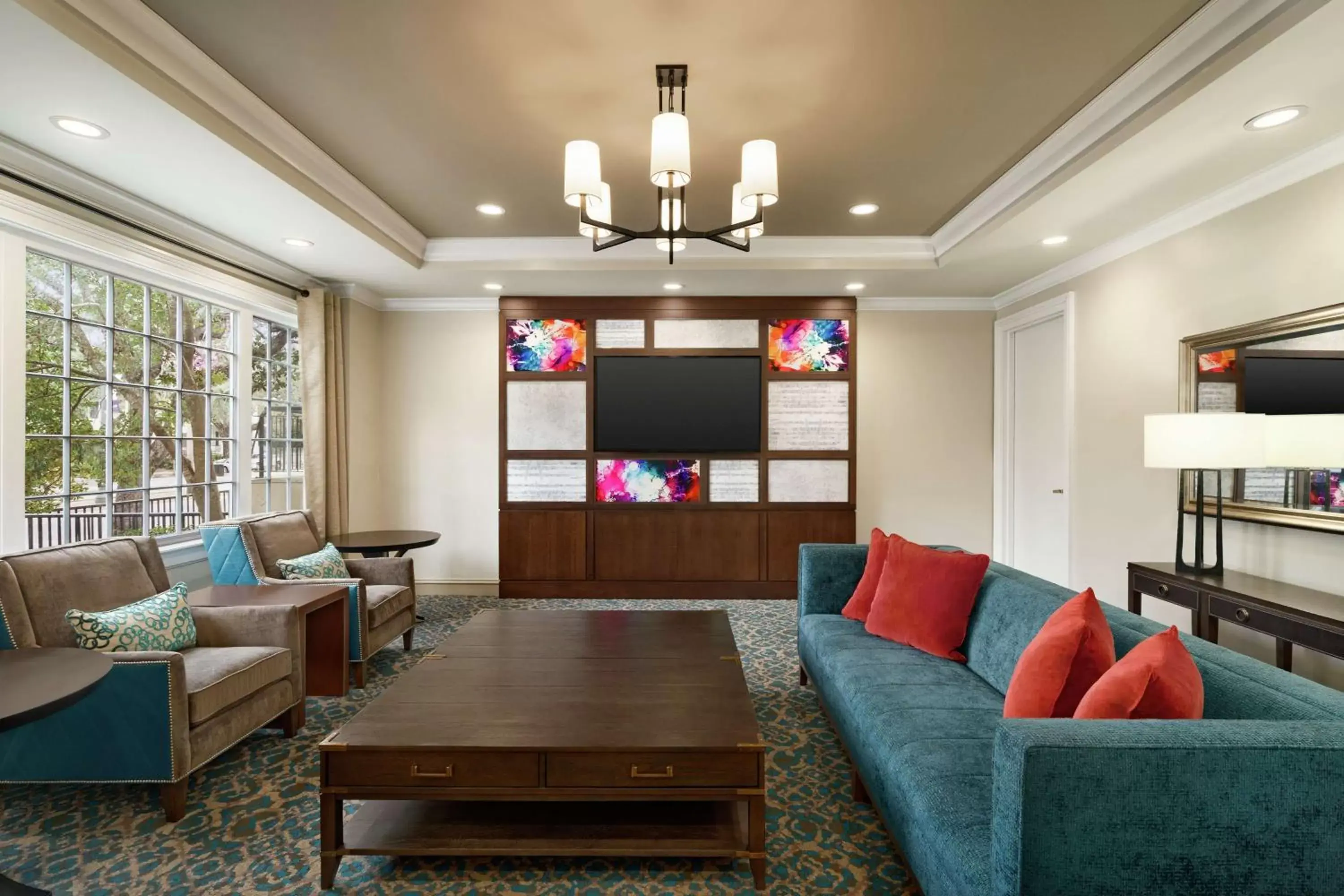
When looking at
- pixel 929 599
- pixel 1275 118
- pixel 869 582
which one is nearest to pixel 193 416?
pixel 869 582

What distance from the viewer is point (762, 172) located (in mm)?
2250

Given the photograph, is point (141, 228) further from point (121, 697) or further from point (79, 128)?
point (121, 697)

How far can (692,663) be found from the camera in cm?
240

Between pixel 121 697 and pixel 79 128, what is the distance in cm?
204

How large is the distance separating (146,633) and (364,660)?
1023mm

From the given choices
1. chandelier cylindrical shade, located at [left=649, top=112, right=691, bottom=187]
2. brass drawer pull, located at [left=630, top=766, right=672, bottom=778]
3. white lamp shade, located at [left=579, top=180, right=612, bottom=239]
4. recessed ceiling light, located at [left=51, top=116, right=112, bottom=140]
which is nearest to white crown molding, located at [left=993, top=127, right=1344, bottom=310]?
chandelier cylindrical shade, located at [left=649, top=112, right=691, bottom=187]

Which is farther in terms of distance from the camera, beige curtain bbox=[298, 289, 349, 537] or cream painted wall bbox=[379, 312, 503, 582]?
cream painted wall bbox=[379, 312, 503, 582]

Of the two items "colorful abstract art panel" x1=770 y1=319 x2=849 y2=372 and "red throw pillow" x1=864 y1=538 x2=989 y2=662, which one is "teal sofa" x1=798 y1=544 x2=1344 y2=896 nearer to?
"red throw pillow" x1=864 y1=538 x2=989 y2=662

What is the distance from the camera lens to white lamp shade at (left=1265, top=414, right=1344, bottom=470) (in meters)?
2.48

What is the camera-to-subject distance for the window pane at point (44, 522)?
276cm

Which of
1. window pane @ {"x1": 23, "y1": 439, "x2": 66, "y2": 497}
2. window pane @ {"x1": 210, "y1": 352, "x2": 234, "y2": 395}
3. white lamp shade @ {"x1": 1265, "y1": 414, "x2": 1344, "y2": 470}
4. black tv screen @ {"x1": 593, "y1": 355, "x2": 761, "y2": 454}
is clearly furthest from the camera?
black tv screen @ {"x1": 593, "y1": 355, "x2": 761, "y2": 454}

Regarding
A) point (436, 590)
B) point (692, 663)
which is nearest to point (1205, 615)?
point (692, 663)

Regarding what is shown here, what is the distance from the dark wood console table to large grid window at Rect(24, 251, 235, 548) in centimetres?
503

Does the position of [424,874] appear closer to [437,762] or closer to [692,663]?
[437,762]
